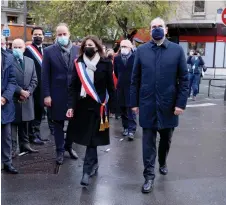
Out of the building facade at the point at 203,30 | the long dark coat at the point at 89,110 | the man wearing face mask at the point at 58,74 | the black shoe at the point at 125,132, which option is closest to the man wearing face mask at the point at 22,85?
the man wearing face mask at the point at 58,74

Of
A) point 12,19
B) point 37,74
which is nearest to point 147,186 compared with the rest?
point 37,74

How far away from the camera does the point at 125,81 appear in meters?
8.32

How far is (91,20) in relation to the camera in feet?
75.7

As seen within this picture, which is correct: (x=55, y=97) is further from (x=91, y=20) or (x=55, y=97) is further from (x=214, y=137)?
(x=91, y=20)

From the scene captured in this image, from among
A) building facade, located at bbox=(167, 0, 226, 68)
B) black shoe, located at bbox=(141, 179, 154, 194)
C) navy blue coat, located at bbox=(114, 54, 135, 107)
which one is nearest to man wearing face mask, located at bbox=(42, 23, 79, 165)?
black shoe, located at bbox=(141, 179, 154, 194)

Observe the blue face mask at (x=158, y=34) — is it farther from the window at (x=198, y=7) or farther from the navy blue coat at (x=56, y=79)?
the window at (x=198, y=7)

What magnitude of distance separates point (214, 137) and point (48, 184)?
421cm

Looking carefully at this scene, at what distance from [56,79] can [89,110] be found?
3.66ft

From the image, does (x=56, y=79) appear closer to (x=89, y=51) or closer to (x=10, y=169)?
(x=89, y=51)

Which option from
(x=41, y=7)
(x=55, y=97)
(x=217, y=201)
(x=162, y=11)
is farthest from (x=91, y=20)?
(x=217, y=201)

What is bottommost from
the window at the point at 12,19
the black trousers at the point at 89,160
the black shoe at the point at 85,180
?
the black shoe at the point at 85,180

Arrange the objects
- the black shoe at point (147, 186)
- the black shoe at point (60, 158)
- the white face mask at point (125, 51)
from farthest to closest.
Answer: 1. the white face mask at point (125, 51)
2. the black shoe at point (60, 158)
3. the black shoe at point (147, 186)

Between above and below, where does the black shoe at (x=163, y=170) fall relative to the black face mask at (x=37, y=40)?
below

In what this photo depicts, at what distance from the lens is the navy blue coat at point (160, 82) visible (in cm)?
498
